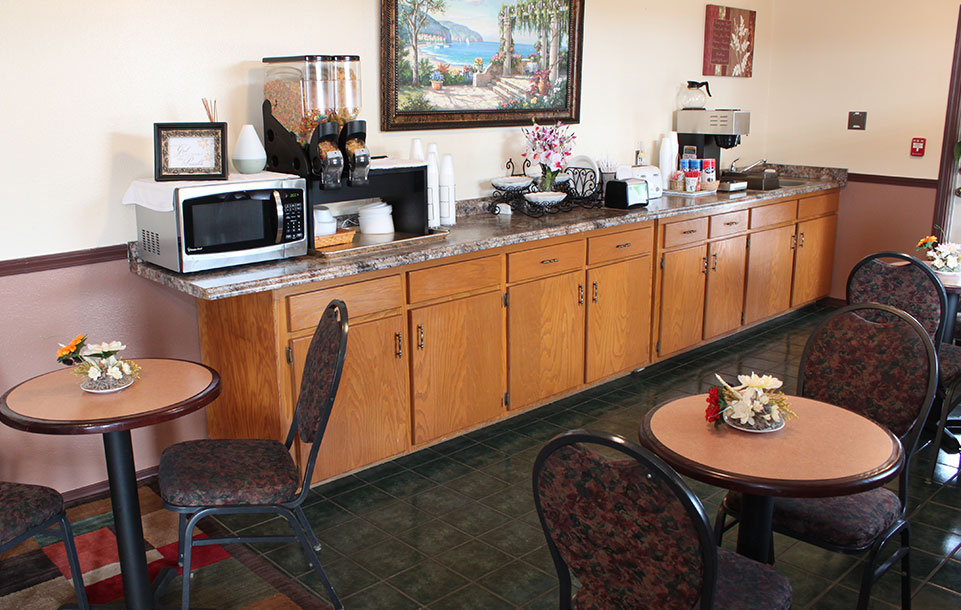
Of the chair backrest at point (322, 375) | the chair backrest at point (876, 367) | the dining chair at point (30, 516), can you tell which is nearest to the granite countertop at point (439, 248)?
the chair backrest at point (322, 375)

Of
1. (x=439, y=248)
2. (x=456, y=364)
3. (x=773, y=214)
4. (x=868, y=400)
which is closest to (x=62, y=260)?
(x=439, y=248)

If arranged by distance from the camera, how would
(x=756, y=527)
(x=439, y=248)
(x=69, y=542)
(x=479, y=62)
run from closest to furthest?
(x=756, y=527) < (x=69, y=542) < (x=439, y=248) < (x=479, y=62)

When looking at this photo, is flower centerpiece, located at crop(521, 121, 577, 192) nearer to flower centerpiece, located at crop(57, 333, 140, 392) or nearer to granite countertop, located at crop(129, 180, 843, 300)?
granite countertop, located at crop(129, 180, 843, 300)

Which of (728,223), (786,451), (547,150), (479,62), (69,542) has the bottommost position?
(69,542)

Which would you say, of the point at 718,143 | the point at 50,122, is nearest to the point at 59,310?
the point at 50,122

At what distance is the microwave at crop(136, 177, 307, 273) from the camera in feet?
8.87

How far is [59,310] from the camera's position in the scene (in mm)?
2898

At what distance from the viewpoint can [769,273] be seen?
5211 millimetres

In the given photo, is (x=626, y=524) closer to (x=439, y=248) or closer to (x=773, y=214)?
(x=439, y=248)

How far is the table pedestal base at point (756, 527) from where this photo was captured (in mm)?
2088

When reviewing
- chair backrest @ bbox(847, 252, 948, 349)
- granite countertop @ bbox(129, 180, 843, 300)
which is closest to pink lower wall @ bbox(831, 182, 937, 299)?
granite countertop @ bbox(129, 180, 843, 300)

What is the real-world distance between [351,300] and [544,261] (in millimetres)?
1054

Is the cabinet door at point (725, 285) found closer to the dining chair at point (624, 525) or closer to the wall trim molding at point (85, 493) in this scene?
the wall trim molding at point (85, 493)

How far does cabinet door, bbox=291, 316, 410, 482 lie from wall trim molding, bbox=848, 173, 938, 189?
12.7 feet
